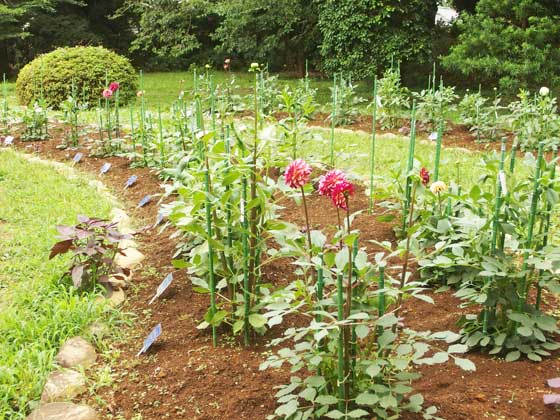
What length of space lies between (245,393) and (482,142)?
16.4 feet

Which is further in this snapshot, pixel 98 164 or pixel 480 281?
pixel 98 164

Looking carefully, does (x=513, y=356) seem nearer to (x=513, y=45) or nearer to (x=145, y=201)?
(x=145, y=201)

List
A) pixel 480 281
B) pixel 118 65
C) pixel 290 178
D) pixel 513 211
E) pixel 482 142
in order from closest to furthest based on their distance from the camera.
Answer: pixel 290 178, pixel 513 211, pixel 480 281, pixel 482 142, pixel 118 65

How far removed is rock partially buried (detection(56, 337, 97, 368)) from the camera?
7.41 feet

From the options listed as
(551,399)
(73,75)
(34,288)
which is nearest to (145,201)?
(34,288)

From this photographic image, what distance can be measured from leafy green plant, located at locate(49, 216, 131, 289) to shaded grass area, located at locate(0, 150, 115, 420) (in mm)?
88

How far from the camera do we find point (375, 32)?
32.4ft

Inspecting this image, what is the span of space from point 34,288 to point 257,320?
1294mm

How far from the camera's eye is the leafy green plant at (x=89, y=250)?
8.74ft

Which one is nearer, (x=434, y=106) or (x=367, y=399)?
(x=367, y=399)

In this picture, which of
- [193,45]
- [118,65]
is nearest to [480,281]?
[118,65]

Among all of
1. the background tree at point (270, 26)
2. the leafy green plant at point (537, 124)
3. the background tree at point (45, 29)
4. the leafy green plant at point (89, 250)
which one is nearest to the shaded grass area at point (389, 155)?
the leafy green plant at point (537, 124)

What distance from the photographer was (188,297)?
2.75m

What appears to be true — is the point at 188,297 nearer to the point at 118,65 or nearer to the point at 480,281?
the point at 480,281
